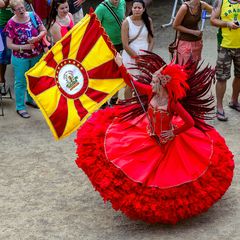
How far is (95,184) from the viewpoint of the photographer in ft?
14.6

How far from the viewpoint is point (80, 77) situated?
15.3ft

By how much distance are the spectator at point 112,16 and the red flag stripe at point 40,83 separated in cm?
219

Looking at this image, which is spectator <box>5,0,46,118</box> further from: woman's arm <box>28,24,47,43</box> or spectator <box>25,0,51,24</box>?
spectator <box>25,0,51,24</box>

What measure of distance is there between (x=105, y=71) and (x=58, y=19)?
2165mm

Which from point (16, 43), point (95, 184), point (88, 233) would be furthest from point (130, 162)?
point (16, 43)

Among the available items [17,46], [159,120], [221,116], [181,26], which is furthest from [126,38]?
[159,120]

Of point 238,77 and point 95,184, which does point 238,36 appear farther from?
point 95,184

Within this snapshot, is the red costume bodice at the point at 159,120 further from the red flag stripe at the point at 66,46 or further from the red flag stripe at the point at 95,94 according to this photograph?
the red flag stripe at the point at 66,46

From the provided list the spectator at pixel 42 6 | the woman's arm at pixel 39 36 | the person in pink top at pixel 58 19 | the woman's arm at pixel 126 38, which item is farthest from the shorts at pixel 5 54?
the woman's arm at pixel 126 38

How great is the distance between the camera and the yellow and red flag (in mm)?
4652

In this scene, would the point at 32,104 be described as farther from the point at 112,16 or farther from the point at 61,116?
the point at 61,116

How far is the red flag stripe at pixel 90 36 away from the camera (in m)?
4.64

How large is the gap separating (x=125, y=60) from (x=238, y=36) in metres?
1.36

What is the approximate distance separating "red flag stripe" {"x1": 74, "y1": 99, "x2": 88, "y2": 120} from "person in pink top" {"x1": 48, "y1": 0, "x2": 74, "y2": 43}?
2137 mm
